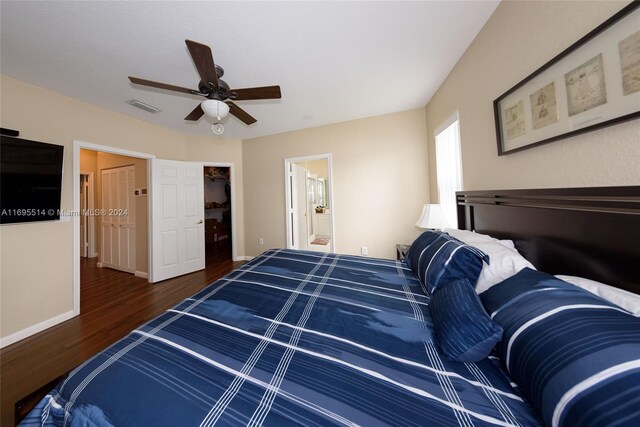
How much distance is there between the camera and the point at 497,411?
0.58 meters

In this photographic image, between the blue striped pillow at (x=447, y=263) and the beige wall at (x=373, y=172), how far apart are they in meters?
1.76

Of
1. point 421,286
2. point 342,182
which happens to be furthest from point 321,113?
point 421,286

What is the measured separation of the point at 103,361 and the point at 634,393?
1510 mm

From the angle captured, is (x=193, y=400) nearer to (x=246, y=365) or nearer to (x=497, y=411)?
(x=246, y=365)

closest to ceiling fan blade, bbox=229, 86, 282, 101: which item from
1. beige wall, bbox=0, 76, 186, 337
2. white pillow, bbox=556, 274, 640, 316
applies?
white pillow, bbox=556, 274, 640, 316

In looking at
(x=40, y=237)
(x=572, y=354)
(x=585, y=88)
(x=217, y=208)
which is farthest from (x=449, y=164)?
(x=217, y=208)

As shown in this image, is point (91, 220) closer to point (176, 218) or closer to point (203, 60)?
point (176, 218)

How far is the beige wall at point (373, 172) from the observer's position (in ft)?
10.2

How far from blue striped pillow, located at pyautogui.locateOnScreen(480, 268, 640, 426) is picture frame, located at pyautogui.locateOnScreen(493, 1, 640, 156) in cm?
74

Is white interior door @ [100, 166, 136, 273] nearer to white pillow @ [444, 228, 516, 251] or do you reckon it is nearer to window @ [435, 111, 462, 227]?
white pillow @ [444, 228, 516, 251]

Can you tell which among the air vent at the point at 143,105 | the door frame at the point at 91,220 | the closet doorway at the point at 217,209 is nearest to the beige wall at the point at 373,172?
the air vent at the point at 143,105

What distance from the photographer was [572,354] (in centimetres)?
53

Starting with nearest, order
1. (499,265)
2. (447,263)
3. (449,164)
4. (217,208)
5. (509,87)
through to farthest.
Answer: (499,265)
(447,263)
(509,87)
(449,164)
(217,208)

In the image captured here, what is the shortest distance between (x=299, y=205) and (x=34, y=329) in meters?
3.52
